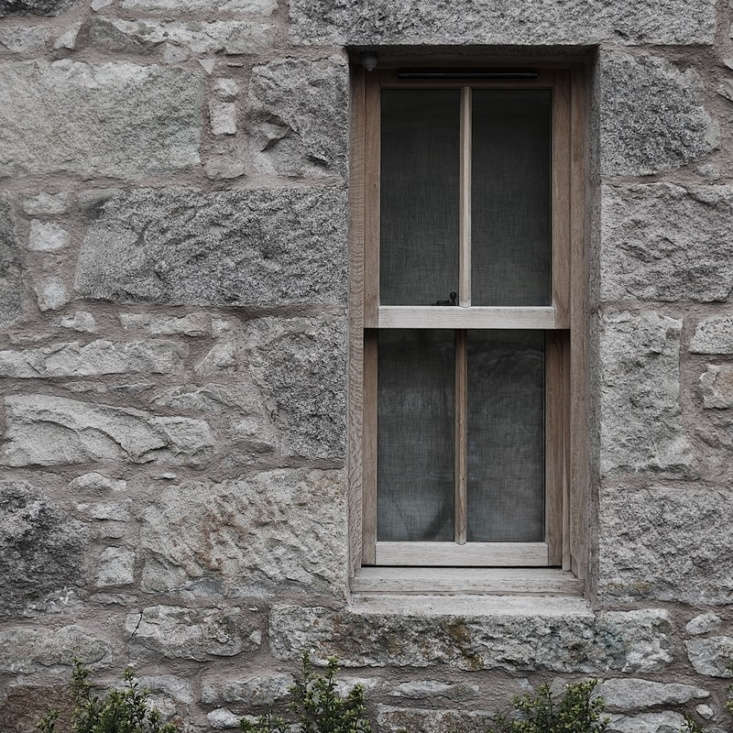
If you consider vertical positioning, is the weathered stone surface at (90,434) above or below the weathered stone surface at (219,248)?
below

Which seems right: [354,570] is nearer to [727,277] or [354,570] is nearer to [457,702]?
[457,702]

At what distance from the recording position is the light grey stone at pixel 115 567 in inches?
106

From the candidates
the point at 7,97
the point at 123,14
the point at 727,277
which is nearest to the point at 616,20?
the point at 727,277

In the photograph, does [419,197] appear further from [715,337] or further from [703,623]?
[703,623]

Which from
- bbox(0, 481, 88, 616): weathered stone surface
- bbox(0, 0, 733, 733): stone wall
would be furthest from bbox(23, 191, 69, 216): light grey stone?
bbox(0, 481, 88, 616): weathered stone surface

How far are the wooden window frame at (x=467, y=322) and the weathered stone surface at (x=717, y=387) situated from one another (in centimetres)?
37

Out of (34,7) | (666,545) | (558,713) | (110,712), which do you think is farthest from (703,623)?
(34,7)

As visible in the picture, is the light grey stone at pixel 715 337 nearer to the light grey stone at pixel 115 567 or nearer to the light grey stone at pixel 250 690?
the light grey stone at pixel 250 690

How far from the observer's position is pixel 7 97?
2717 millimetres

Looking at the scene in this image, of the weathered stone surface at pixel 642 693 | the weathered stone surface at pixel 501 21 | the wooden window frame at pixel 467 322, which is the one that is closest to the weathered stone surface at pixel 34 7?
the weathered stone surface at pixel 501 21

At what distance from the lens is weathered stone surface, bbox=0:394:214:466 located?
2697 millimetres

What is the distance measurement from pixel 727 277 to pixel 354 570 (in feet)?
4.76

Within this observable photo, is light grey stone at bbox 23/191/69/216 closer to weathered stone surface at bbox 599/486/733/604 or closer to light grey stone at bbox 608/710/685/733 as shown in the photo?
weathered stone surface at bbox 599/486/733/604

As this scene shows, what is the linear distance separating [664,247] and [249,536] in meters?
1.51
